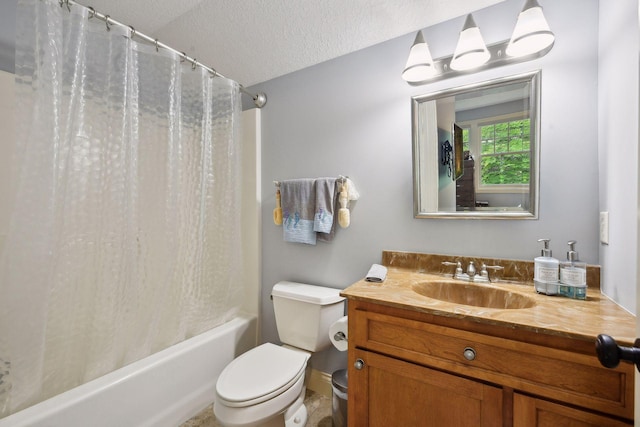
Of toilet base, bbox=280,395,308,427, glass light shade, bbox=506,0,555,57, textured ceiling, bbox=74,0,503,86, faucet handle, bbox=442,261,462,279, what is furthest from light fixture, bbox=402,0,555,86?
toilet base, bbox=280,395,308,427

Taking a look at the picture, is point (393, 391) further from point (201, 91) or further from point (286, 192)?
point (201, 91)

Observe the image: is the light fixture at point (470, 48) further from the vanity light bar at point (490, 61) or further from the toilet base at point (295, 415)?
the toilet base at point (295, 415)

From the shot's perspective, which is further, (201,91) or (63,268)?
(201,91)

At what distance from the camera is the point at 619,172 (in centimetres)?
90

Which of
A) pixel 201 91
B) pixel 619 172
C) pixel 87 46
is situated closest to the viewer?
pixel 619 172

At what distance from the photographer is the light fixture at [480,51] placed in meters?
1.06

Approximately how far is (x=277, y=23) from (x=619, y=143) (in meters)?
1.53

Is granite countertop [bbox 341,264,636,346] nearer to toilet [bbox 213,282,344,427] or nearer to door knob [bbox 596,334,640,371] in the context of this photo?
door knob [bbox 596,334,640,371]

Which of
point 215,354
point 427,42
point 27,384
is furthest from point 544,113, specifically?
point 27,384

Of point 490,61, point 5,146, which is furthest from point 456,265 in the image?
point 5,146

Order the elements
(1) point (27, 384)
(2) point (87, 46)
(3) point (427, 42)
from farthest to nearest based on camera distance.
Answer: (3) point (427, 42)
(2) point (87, 46)
(1) point (27, 384)

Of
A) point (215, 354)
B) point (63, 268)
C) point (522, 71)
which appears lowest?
point (215, 354)

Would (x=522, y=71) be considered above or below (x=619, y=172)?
above

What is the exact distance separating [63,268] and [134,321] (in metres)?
0.41
